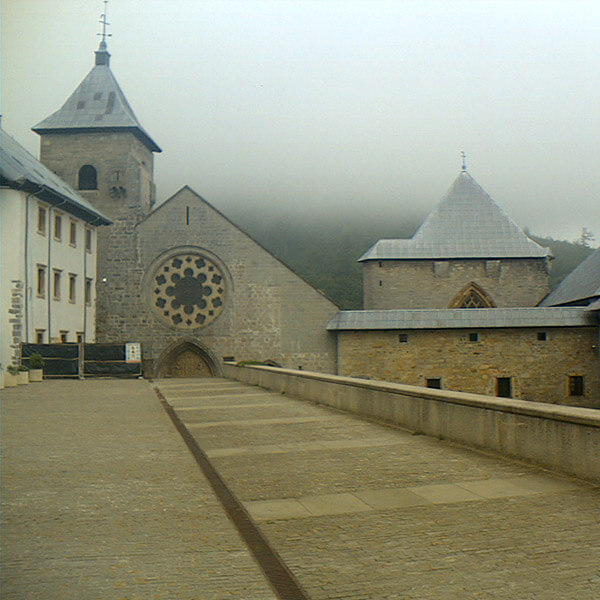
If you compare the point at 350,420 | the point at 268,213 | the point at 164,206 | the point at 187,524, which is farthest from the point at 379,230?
the point at 187,524

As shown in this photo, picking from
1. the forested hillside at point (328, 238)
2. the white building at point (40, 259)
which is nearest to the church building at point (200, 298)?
the white building at point (40, 259)

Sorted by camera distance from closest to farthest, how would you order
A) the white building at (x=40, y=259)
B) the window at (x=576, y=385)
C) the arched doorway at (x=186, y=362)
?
the white building at (x=40, y=259) < the window at (x=576, y=385) < the arched doorway at (x=186, y=362)

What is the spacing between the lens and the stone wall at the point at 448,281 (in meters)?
41.1

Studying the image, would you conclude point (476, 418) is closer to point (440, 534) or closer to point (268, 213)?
point (440, 534)

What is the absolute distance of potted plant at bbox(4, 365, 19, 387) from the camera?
2188cm

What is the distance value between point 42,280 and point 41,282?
0.12 metres

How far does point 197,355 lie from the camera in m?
37.6

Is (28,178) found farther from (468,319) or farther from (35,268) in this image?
(468,319)

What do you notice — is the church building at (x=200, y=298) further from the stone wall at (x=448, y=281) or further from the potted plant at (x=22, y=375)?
the potted plant at (x=22, y=375)

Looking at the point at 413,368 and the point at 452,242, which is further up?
the point at 452,242

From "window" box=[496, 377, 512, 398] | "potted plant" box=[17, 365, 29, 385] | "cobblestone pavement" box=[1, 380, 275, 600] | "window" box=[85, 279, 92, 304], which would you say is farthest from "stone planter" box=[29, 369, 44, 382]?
"window" box=[496, 377, 512, 398]

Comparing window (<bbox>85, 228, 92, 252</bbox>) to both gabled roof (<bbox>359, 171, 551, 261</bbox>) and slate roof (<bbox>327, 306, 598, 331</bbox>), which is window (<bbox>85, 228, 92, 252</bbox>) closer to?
slate roof (<bbox>327, 306, 598, 331</bbox>)

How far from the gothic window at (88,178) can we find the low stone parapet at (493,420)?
1252 inches

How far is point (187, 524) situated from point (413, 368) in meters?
29.2
